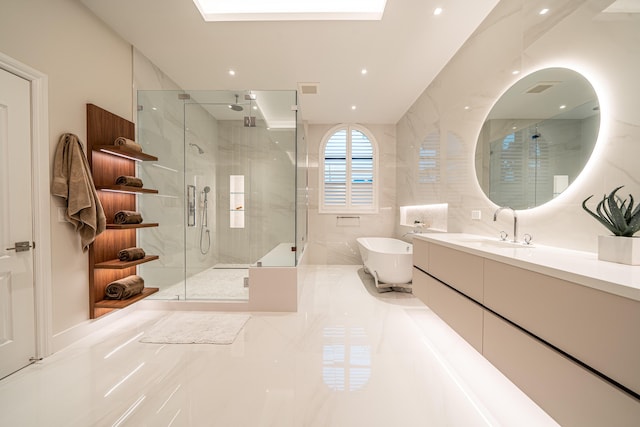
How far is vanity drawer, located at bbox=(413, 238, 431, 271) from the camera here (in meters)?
2.25

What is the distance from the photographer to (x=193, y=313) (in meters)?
2.70

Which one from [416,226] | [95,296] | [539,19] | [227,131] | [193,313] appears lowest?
[193,313]

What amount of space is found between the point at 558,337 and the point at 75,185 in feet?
10.3

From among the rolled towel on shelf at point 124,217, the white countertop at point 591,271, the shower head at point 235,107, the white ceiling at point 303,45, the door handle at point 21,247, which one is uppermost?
the white ceiling at point 303,45

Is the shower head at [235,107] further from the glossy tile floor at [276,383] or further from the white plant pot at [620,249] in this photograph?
the white plant pot at [620,249]

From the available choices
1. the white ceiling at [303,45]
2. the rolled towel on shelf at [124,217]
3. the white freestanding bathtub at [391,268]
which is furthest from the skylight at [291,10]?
the white freestanding bathtub at [391,268]

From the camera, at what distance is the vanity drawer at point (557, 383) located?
0.79 metres

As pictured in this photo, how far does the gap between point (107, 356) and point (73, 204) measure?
3.99 ft

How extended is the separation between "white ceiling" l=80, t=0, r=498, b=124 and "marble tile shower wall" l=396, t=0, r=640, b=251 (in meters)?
0.30

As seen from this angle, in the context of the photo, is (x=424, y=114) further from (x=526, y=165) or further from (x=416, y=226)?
(x=526, y=165)

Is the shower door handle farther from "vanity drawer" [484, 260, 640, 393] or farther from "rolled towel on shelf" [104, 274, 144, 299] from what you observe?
"vanity drawer" [484, 260, 640, 393]

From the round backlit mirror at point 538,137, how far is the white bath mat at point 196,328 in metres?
2.62

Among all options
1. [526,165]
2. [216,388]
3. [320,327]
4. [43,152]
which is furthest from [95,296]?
[526,165]

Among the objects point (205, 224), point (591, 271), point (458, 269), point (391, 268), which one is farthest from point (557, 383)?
point (205, 224)
